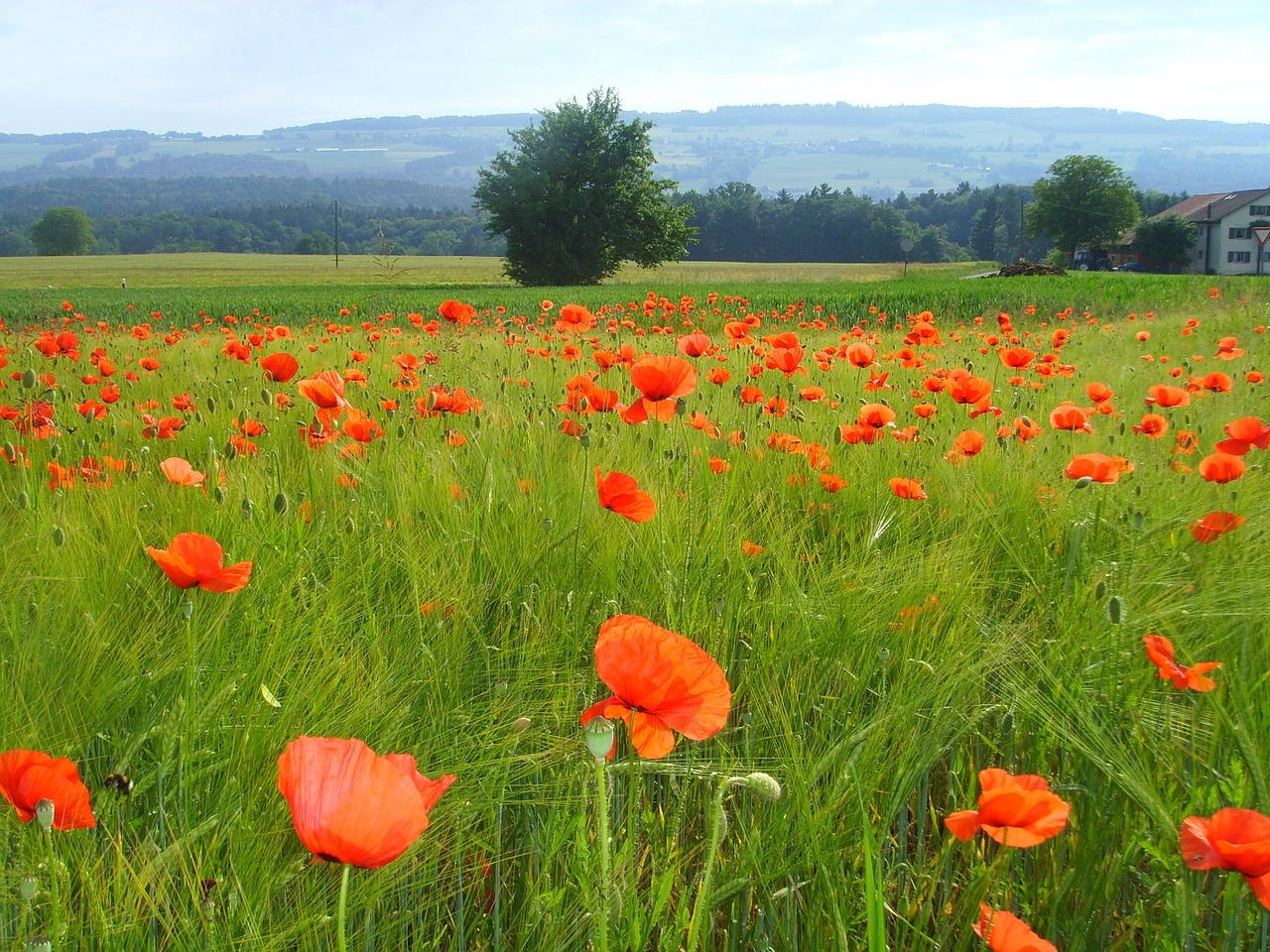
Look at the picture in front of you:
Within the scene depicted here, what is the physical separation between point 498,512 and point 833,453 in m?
0.94

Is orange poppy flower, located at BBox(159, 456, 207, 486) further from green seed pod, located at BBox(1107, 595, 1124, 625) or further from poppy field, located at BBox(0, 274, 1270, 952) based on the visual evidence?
green seed pod, located at BBox(1107, 595, 1124, 625)

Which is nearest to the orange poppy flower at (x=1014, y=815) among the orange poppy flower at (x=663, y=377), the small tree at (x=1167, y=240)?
the orange poppy flower at (x=663, y=377)

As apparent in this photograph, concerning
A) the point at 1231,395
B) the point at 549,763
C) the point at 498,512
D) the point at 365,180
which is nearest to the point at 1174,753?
the point at 549,763

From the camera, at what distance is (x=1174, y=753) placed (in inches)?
40.5

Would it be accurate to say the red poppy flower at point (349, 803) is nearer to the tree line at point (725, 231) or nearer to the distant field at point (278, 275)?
the distant field at point (278, 275)

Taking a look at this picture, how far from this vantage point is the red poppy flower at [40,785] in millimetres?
601

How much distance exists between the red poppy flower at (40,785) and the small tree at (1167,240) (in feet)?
A: 203

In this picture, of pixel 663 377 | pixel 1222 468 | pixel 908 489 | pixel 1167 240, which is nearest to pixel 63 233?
pixel 1167 240

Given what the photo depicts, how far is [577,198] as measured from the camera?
30.8 meters

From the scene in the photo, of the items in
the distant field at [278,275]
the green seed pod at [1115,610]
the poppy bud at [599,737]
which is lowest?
the green seed pod at [1115,610]

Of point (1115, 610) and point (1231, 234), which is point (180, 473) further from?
point (1231, 234)

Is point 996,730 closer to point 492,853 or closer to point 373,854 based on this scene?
point 492,853

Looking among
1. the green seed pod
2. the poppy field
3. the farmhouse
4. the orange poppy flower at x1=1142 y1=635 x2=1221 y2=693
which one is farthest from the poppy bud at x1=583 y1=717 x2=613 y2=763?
the farmhouse

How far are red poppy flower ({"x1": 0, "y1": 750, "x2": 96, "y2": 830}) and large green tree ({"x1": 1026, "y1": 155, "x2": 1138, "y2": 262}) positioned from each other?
198ft
